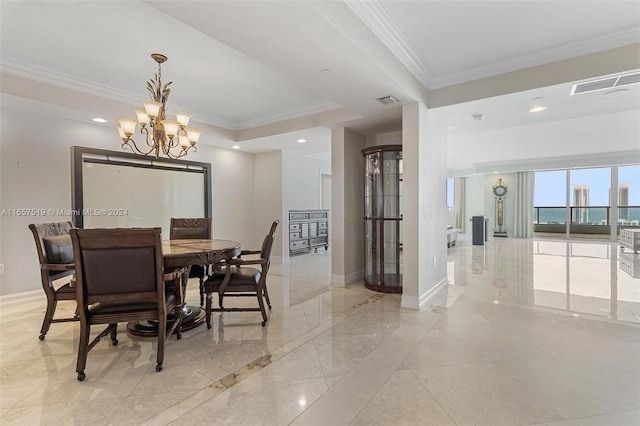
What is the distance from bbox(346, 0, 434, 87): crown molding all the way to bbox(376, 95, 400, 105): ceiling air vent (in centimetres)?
32

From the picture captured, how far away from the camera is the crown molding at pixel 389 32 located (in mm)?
2273

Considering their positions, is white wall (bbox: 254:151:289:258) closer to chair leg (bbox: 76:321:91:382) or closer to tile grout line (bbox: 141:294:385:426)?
tile grout line (bbox: 141:294:385:426)

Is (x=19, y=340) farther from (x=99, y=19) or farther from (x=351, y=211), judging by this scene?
(x=351, y=211)

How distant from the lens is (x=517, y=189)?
11297 millimetres

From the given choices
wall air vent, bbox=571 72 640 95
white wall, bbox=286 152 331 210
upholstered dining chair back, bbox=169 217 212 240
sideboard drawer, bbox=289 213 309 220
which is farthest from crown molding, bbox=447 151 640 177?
upholstered dining chair back, bbox=169 217 212 240

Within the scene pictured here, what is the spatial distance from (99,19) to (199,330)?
114 inches

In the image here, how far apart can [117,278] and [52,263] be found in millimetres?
1218

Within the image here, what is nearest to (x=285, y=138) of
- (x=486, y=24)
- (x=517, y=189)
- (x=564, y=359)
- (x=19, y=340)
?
(x=486, y=24)

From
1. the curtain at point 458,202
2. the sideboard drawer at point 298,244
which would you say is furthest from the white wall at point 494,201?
the sideboard drawer at point 298,244

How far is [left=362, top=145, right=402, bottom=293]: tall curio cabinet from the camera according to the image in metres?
4.12

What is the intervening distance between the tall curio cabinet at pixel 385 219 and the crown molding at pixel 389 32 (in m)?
1.07

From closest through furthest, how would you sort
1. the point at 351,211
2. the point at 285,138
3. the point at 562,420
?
1. the point at 562,420
2. the point at 351,211
3. the point at 285,138

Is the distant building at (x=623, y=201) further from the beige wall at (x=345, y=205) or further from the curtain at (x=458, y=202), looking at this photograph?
the beige wall at (x=345, y=205)

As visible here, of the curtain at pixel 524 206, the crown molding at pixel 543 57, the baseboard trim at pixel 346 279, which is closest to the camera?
the crown molding at pixel 543 57
